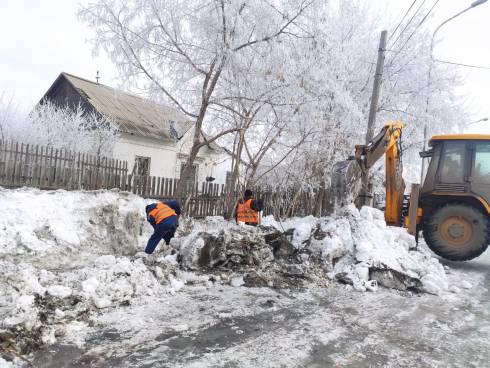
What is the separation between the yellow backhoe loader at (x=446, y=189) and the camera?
7.86 metres

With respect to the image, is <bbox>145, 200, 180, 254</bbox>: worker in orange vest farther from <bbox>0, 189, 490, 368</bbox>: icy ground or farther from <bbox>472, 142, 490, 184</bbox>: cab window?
<bbox>472, 142, 490, 184</bbox>: cab window

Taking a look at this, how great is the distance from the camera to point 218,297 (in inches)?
208

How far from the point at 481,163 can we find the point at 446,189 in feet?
2.83

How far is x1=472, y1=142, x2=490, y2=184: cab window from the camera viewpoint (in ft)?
26.4

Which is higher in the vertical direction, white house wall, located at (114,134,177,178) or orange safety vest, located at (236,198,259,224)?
white house wall, located at (114,134,177,178)

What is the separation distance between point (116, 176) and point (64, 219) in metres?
3.32

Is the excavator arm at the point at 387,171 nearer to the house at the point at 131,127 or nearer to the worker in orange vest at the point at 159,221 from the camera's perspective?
the worker in orange vest at the point at 159,221

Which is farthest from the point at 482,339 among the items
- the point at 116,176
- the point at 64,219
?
the point at 116,176

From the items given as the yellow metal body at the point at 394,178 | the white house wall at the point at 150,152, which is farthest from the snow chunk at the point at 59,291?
the white house wall at the point at 150,152

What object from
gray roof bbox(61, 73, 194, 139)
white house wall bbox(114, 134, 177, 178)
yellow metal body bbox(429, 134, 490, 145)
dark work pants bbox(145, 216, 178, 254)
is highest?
gray roof bbox(61, 73, 194, 139)

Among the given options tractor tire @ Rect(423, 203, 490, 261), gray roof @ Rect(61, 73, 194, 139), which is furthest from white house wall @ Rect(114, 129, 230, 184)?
tractor tire @ Rect(423, 203, 490, 261)

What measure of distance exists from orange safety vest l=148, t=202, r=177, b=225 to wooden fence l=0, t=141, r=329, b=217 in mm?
3657

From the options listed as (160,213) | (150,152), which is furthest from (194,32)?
(150,152)

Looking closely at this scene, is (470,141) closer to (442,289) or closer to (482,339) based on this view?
(442,289)
